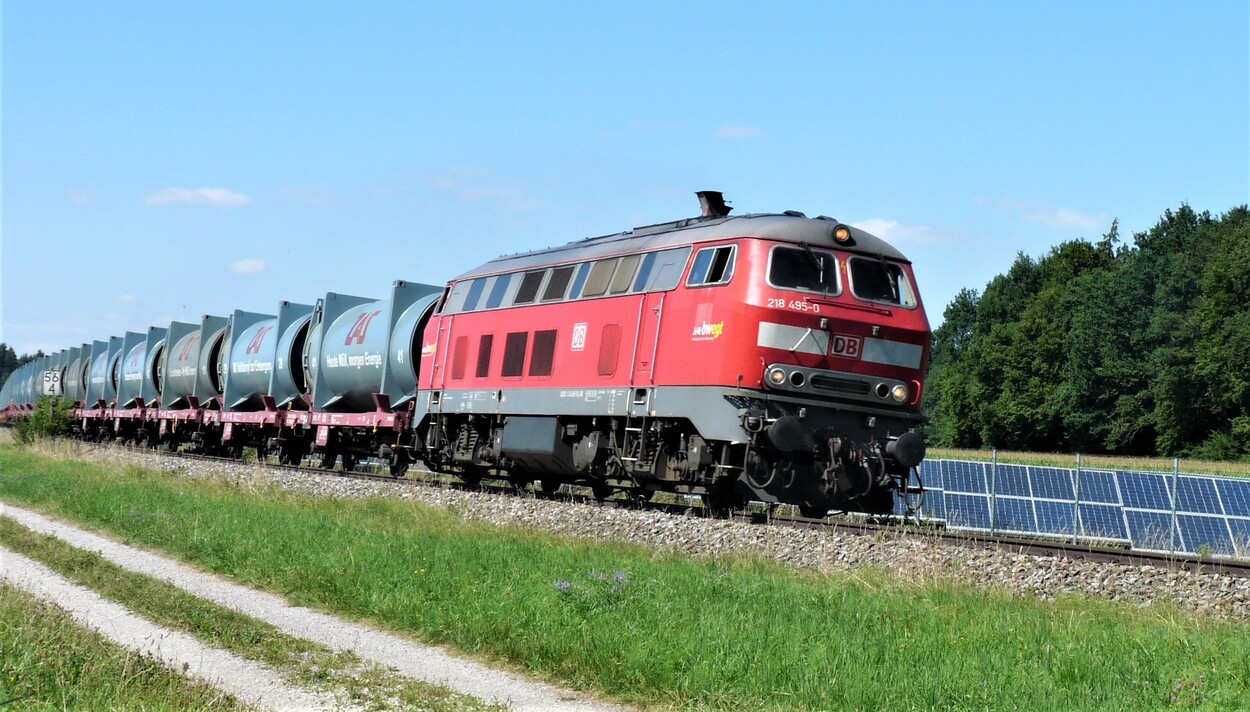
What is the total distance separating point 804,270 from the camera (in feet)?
56.4

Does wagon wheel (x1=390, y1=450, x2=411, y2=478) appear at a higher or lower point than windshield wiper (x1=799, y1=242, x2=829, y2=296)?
lower

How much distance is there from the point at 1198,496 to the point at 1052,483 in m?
2.78

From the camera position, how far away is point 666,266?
60.2ft

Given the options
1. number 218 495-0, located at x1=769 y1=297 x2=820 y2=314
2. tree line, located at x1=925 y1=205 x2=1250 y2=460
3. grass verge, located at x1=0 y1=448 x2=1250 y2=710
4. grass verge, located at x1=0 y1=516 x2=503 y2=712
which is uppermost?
tree line, located at x1=925 y1=205 x2=1250 y2=460

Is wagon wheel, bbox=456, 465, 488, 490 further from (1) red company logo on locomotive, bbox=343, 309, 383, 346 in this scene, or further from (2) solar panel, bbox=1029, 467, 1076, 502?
(2) solar panel, bbox=1029, 467, 1076, 502

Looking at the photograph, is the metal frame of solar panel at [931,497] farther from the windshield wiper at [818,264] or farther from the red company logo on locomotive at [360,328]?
the red company logo on locomotive at [360,328]

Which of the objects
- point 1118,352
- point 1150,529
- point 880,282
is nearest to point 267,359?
point 880,282

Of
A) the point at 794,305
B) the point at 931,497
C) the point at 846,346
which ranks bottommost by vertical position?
the point at 931,497

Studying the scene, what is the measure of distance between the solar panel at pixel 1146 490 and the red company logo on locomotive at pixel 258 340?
2130 cm

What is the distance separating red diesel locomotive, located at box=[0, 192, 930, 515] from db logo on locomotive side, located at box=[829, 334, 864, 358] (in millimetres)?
23

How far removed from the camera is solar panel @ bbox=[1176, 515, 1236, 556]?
67.7 ft

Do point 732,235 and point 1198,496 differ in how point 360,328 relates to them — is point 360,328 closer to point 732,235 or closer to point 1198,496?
point 732,235

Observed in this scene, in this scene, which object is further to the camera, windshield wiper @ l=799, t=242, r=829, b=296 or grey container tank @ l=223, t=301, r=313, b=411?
grey container tank @ l=223, t=301, r=313, b=411

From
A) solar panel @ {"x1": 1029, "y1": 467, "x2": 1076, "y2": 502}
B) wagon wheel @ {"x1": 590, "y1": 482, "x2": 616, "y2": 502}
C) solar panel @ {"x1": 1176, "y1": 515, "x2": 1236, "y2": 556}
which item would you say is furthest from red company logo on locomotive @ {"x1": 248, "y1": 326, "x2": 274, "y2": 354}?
solar panel @ {"x1": 1176, "y1": 515, "x2": 1236, "y2": 556}
